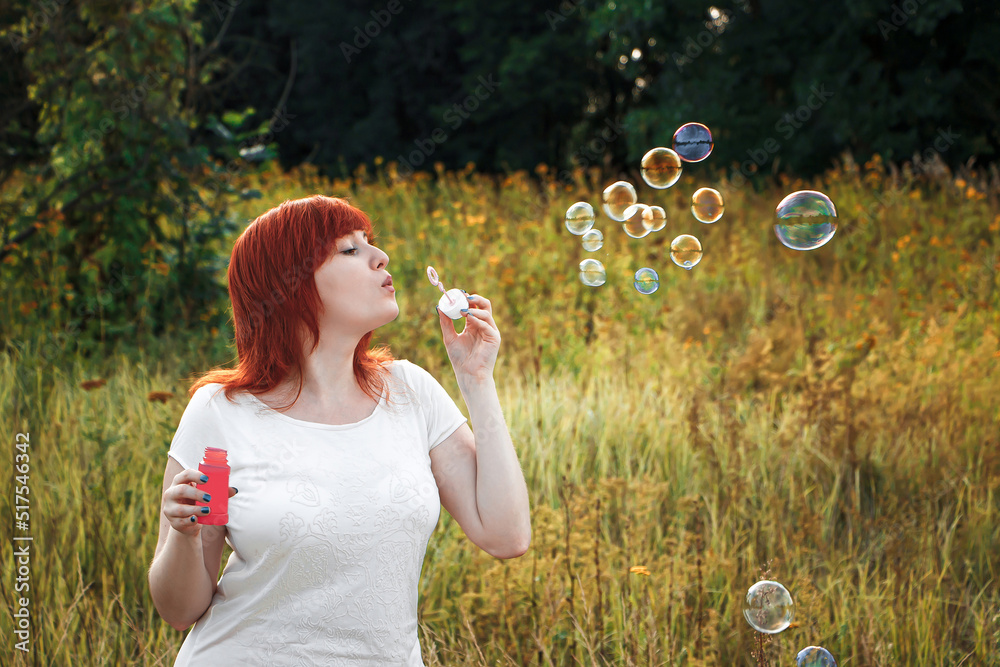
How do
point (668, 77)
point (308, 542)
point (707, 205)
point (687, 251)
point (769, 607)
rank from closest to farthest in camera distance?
point (308, 542)
point (769, 607)
point (687, 251)
point (707, 205)
point (668, 77)

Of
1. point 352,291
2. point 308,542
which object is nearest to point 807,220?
point 352,291

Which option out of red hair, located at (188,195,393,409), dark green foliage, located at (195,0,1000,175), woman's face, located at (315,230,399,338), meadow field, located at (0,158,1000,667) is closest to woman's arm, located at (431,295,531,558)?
woman's face, located at (315,230,399,338)

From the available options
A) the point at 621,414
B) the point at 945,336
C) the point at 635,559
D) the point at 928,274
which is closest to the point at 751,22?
the point at 928,274

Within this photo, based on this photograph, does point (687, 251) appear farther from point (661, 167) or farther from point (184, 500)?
point (184, 500)

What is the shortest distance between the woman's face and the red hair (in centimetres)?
2

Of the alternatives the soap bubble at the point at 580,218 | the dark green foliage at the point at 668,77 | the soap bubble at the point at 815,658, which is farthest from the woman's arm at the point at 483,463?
the dark green foliage at the point at 668,77

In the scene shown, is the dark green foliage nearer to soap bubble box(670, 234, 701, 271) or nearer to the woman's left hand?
soap bubble box(670, 234, 701, 271)

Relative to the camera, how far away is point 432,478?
164 cm

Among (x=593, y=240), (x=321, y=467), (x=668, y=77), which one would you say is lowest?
(x=321, y=467)

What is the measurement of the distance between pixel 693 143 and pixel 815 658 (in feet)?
5.82

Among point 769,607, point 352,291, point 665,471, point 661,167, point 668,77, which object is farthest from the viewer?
point 668,77

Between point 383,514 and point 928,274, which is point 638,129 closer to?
point 928,274

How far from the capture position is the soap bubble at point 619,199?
3020mm

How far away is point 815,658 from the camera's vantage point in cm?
211
